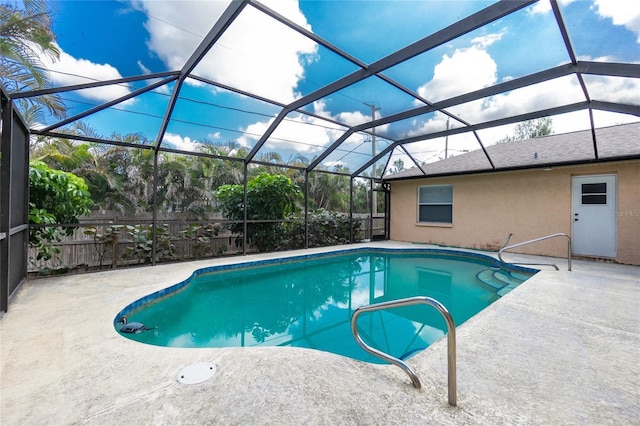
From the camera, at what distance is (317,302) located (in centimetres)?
532

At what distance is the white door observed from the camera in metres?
7.26

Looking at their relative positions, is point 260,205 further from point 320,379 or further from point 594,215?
point 594,215

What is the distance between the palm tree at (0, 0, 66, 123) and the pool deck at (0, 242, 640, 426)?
5.51 meters

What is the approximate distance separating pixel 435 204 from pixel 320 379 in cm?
1008

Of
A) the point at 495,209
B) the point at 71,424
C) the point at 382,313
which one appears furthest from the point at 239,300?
the point at 495,209

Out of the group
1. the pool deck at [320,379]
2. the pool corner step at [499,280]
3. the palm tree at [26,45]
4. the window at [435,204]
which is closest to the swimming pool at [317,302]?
the pool corner step at [499,280]

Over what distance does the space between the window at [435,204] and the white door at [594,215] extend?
352cm

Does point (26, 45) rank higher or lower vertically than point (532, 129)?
lower

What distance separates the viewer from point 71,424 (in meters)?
1.63

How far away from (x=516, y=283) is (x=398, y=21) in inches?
223

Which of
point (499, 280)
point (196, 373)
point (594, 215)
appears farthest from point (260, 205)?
point (594, 215)

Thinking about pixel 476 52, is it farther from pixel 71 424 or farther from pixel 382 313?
pixel 71 424

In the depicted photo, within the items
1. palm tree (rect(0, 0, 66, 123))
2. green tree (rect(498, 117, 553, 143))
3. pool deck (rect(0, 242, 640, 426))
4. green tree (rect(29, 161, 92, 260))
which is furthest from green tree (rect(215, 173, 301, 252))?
green tree (rect(498, 117, 553, 143))

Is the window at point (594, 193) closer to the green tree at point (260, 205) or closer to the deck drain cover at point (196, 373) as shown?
the green tree at point (260, 205)
